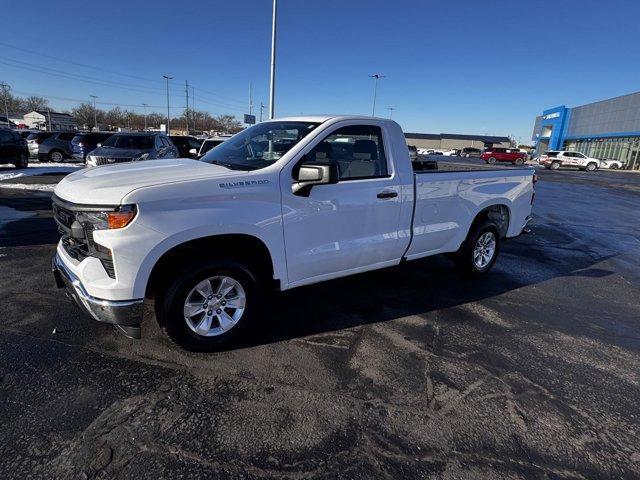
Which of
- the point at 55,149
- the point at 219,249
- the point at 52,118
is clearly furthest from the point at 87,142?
the point at 52,118

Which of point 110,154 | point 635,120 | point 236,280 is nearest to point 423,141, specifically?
point 635,120

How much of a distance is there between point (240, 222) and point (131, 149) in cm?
1165

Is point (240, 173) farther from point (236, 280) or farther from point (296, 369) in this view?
point (296, 369)

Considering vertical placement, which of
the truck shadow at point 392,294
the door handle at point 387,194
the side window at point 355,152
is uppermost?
the side window at point 355,152

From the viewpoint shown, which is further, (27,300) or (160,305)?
(27,300)

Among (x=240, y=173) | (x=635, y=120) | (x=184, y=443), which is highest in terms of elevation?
(x=635, y=120)

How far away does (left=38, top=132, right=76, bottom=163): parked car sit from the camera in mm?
20719

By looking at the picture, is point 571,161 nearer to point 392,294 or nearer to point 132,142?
point 132,142

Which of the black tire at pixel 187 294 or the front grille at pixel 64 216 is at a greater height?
the front grille at pixel 64 216

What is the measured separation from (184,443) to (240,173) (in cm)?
200

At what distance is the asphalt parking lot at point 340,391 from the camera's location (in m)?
2.43

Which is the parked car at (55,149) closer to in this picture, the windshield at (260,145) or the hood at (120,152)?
the hood at (120,152)

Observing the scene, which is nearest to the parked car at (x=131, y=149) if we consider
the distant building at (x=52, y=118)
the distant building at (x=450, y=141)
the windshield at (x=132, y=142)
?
the windshield at (x=132, y=142)

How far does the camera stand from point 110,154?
41.7 ft
